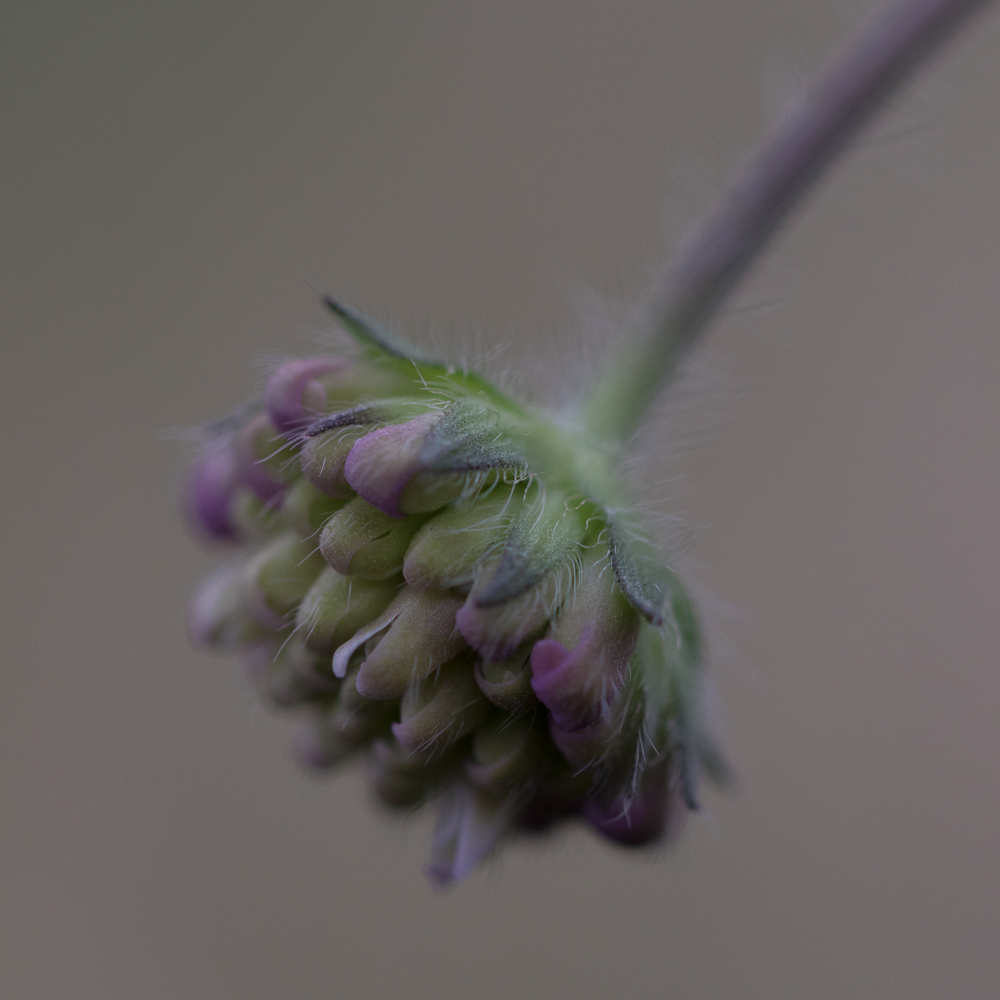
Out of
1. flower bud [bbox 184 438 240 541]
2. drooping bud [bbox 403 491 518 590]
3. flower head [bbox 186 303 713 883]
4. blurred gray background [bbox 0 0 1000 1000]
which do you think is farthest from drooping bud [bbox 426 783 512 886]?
blurred gray background [bbox 0 0 1000 1000]

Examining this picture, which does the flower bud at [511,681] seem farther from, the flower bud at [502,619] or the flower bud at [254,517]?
the flower bud at [254,517]

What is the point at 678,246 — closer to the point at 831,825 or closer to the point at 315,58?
the point at 831,825

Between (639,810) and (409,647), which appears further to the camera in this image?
(639,810)

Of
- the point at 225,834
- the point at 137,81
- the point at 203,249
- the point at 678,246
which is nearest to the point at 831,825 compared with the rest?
the point at 225,834

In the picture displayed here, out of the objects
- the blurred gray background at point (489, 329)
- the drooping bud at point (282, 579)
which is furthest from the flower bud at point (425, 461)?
the blurred gray background at point (489, 329)

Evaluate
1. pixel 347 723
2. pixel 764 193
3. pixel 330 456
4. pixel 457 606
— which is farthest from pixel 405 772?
pixel 764 193

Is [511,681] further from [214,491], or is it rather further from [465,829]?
[214,491]
